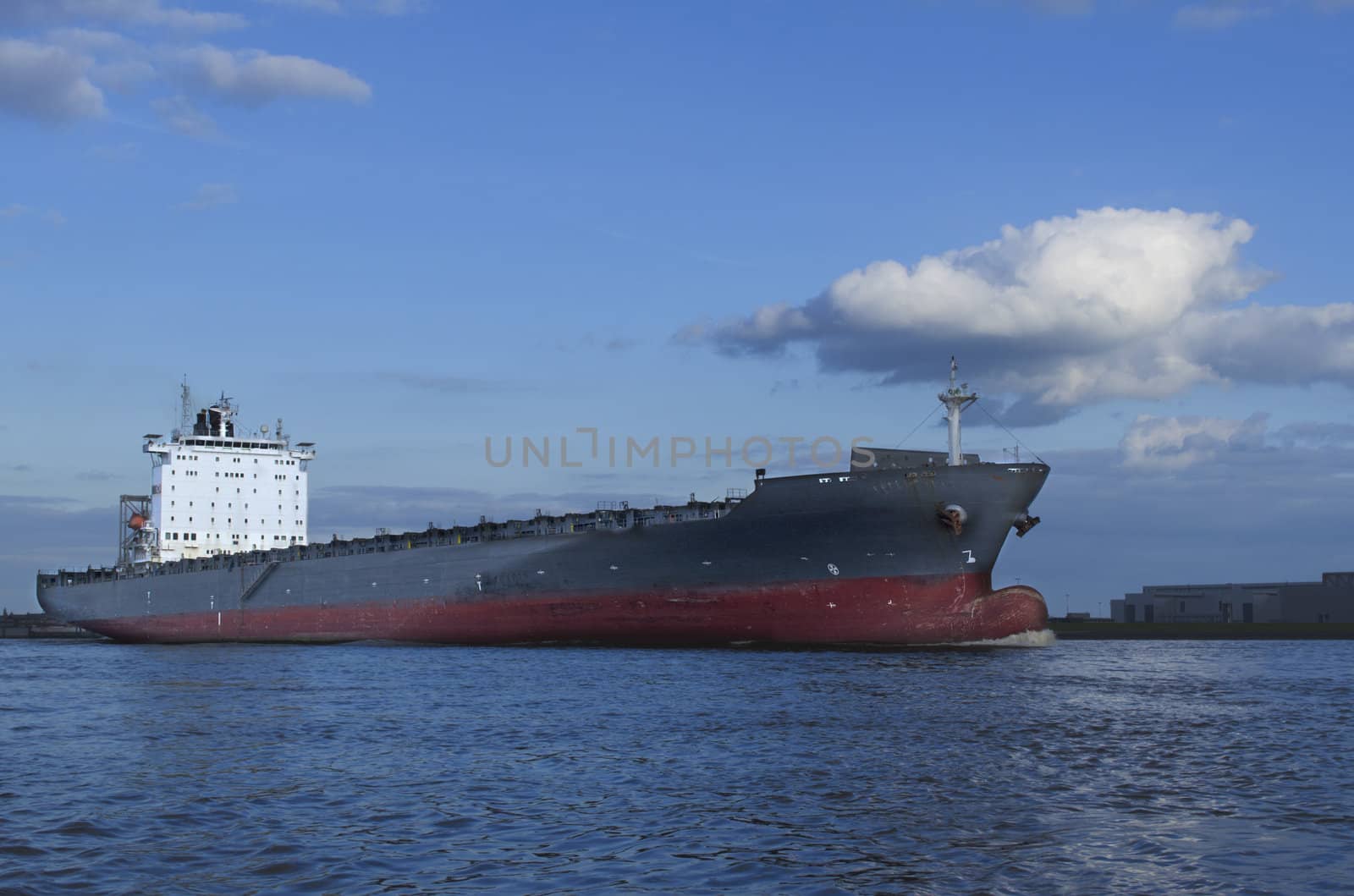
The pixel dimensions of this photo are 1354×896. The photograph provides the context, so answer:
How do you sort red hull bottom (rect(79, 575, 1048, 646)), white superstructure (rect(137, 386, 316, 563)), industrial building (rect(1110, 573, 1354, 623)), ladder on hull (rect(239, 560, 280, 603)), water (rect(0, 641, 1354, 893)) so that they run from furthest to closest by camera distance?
industrial building (rect(1110, 573, 1354, 623)), white superstructure (rect(137, 386, 316, 563)), ladder on hull (rect(239, 560, 280, 603)), red hull bottom (rect(79, 575, 1048, 646)), water (rect(0, 641, 1354, 893))

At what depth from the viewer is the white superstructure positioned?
5447 cm

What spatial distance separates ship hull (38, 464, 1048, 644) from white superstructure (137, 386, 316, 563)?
772 inches

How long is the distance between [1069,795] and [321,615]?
3575 centimetres

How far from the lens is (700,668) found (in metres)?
26.9

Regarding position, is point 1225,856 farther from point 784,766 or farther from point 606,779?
point 606,779

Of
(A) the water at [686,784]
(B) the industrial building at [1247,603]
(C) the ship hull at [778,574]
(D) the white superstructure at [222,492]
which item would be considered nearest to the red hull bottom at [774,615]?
(C) the ship hull at [778,574]

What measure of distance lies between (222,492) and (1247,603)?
207 ft

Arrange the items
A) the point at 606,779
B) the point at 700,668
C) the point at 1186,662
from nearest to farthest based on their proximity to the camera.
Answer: the point at 606,779 < the point at 700,668 < the point at 1186,662

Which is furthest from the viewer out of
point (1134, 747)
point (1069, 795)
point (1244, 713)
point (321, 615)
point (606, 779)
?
point (321, 615)

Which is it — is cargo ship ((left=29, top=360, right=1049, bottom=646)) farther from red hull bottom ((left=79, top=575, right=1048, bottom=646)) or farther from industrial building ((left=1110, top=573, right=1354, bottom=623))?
industrial building ((left=1110, top=573, right=1354, bottom=623))

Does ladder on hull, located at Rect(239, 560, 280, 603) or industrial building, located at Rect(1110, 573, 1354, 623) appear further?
industrial building, located at Rect(1110, 573, 1354, 623)

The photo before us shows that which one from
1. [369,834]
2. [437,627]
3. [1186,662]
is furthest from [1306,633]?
[369,834]

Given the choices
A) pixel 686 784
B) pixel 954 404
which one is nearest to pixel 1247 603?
pixel 954 404

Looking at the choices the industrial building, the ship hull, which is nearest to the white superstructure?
the ship hull
